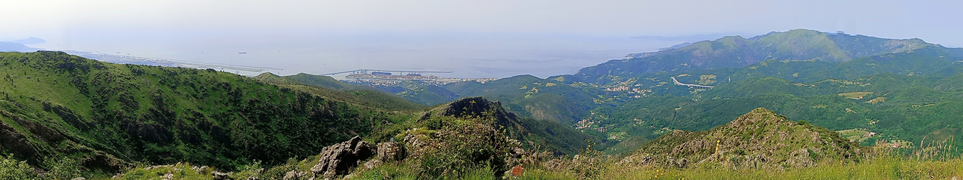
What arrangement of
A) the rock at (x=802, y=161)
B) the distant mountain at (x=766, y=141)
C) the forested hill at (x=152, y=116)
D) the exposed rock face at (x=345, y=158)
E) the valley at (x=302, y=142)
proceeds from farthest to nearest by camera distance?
1. the forested hill at (x=152, y=116)
2. the distant mountain at (x=766, y=141)
3. the exposed rock face at (x=345, y=158)
4. the rock at (x=802, y=161)
5. the valley at (x=302, y=142)

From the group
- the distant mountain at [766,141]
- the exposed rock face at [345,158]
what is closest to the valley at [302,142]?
the exposed rock face at [345,158]

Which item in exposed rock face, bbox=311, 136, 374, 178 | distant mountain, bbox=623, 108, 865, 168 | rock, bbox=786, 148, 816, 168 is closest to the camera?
rock, bbox=786, 148, 816, 168

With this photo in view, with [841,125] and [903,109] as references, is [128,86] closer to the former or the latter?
[841,125]

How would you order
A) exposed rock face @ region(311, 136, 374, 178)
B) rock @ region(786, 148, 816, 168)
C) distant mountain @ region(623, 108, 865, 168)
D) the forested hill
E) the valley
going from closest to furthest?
1. the valley
2. rock @ region(786, 148, 816, 168)
3. exposed rock face @ region(311, 136, 374, 178)
4. distant mountain @ region(623, 108, 865, 168)
5. the forested hill

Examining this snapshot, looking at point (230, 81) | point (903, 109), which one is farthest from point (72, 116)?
point (903, 109)

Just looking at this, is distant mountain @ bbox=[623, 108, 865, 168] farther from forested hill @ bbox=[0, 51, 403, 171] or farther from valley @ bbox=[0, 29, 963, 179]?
forested hill @ bbox=[0, 51, 403, 171]

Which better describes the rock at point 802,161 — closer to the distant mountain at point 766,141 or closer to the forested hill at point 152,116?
the distant mountain at point 766,141

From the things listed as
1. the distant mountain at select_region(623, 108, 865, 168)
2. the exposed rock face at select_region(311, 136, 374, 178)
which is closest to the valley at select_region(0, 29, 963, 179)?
the exposed rock face at select_region(311, 136, 374, 178)

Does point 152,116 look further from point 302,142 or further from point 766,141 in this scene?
point 766,141
